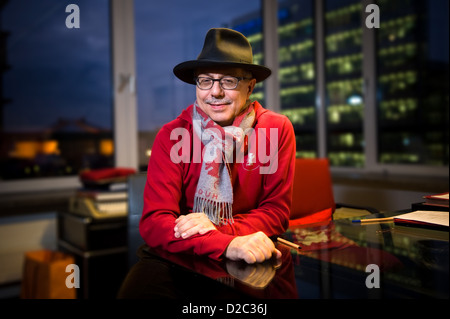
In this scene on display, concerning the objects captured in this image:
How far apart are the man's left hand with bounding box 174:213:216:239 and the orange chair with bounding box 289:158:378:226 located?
102cm

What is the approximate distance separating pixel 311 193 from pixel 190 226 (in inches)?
46.6

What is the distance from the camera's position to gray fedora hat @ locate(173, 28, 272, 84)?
3.58 feet

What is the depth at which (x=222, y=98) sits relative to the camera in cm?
111

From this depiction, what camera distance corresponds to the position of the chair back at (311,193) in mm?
1982

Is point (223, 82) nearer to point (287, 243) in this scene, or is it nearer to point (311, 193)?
point (287, 243)

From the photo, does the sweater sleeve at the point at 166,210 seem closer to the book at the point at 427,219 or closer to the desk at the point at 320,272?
the desk at the point at 320,272

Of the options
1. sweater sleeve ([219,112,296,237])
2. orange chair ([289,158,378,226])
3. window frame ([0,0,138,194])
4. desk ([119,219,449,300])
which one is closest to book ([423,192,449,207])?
desk ([119,219,449,300])

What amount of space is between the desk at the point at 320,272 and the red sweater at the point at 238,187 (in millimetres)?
75

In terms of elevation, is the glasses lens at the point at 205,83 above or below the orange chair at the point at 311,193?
above

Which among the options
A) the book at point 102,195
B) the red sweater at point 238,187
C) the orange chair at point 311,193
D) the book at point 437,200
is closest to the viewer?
the red sweater at point 238,187

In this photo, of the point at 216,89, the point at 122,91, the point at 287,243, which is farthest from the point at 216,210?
the point at 122,91

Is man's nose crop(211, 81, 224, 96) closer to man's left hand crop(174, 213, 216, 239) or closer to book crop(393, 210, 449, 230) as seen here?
man's left hand crop(174, 213, 216, 239)

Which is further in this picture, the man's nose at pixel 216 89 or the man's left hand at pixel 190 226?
the man's nose at pixel 216 89

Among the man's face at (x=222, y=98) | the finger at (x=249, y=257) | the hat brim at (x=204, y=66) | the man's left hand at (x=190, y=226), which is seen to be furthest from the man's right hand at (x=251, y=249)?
the hat brim at (x=204, y=66)
